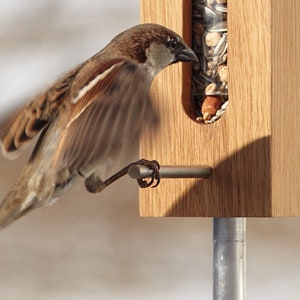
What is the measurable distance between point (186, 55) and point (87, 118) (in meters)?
0.28

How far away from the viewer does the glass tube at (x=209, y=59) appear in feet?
7.88

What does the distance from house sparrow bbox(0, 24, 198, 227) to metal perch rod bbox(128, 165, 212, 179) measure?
0.16ft

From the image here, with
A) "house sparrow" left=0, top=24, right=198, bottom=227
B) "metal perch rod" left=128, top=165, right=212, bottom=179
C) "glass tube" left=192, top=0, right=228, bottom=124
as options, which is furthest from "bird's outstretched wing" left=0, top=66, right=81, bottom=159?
"glass tube" left=192, top=0, right=228, bottom=124

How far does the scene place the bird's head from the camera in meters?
2.21

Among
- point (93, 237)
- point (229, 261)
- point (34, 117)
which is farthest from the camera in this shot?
point (93, 237)

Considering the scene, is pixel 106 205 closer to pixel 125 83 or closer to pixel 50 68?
pixel 50 68

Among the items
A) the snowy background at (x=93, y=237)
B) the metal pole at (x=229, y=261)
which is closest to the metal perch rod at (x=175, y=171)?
the metal pole at (x=229, y=261)

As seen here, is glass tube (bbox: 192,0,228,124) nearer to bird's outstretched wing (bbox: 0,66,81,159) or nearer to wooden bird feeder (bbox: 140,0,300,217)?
wooden bird feeder (bbox: 140,0,300,217)

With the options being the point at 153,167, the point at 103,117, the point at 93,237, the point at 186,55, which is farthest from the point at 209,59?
the point at 93,237

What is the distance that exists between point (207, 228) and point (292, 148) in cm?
84

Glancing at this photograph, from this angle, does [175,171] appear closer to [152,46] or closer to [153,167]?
[153,167]

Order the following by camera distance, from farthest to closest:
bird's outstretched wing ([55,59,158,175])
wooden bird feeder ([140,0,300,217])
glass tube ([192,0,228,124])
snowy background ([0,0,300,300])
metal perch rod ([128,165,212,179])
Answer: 1. snowy background ([0,0,300,300])
2. glass tube ([192,0,228,124])
3. wooden bird feeder ([140,0,300,217])
4. metal perch rod ([128,165,212,179])
5. bird's outstretched wing ([55,59,158,175])

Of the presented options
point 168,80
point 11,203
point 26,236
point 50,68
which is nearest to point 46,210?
point 26,236

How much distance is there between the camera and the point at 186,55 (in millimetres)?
2273
